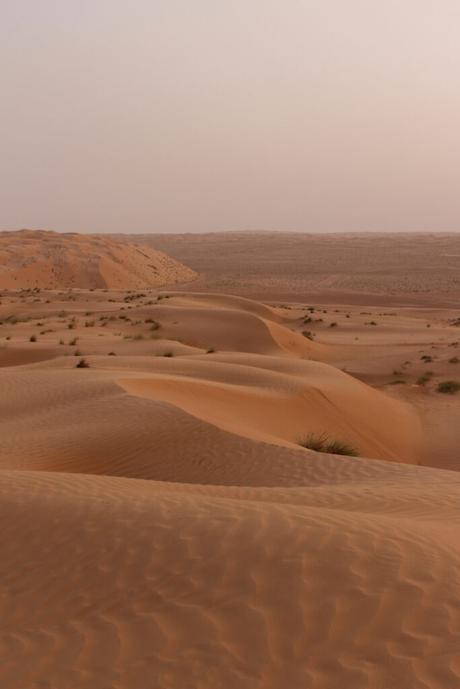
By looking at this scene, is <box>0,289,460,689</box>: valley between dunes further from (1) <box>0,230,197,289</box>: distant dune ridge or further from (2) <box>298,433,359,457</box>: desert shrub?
(1) <box>0,230,197,289</box>: distant dune ridge

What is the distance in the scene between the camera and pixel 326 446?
12555 millimetres

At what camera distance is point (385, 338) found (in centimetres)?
2992

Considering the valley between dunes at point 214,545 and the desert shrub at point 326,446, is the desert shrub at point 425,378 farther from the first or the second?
the desert shrub at point 326,446

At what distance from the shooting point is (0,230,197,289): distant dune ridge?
58.1 m

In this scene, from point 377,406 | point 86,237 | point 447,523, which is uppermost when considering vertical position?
point 86,237

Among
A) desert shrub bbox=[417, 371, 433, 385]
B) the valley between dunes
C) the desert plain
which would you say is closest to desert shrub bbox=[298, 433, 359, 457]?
the desert plain

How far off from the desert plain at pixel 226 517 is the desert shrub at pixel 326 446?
0.13ft

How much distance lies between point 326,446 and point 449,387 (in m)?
8.96

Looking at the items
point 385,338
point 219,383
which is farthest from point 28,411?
point 385,338

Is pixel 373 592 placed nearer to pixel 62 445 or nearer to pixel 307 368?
pixel 62 445

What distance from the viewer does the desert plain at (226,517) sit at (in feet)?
13.1

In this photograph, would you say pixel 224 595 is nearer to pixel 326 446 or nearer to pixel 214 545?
pixel 214 545

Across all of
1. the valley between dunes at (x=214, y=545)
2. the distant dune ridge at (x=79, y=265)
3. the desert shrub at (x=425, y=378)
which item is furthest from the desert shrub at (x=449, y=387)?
the distant dune ridge at (x=79, y=265)

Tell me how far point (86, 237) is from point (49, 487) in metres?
71.6
